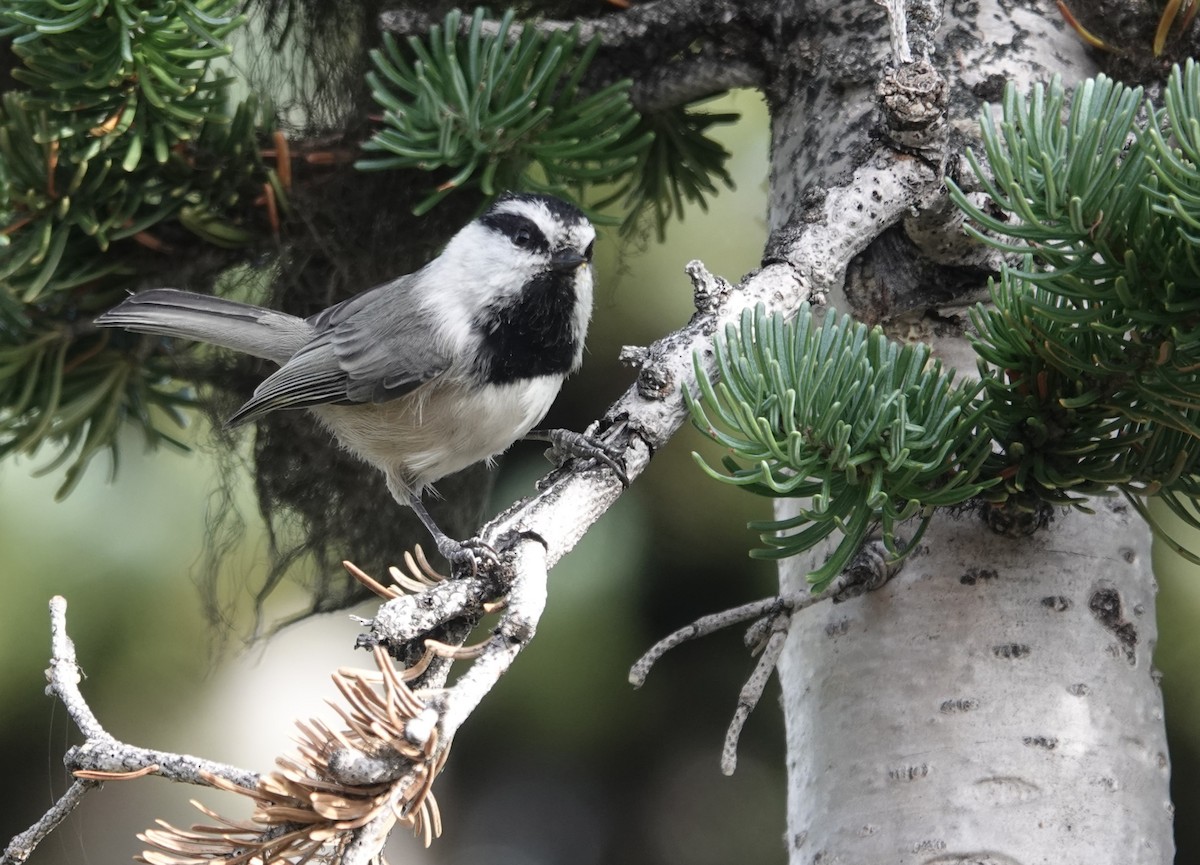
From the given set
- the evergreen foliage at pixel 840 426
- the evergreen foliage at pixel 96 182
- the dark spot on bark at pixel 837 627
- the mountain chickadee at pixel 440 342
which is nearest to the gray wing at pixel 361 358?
the mountain chickadee at pixel 440 342

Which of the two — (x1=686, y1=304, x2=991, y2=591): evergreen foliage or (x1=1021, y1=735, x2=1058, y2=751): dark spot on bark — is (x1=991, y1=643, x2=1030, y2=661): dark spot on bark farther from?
(x1=686, y1=304, x2=991, y2=591): evergreen foliage

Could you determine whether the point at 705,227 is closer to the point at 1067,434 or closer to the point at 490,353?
the point at 490,353

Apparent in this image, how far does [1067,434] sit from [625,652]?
3.56 feet

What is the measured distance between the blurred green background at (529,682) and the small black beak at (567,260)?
11.5 inches

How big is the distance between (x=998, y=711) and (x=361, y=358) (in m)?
1.21

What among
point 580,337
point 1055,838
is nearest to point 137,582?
point 580,337

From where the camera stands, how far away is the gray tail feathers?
1529mm

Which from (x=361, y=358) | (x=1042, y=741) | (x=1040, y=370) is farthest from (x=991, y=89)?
(x=361, y=358)

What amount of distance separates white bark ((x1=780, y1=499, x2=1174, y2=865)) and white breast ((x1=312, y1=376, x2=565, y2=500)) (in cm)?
63

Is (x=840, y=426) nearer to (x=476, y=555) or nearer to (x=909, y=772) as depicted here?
(x=476, y=555)

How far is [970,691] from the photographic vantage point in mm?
1145

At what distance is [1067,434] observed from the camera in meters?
1.00

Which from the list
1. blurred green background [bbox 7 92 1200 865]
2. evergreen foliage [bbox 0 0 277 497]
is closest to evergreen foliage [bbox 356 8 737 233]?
evergreen foliage [bbox 0 0 277 497]

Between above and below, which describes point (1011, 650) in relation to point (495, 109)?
below
